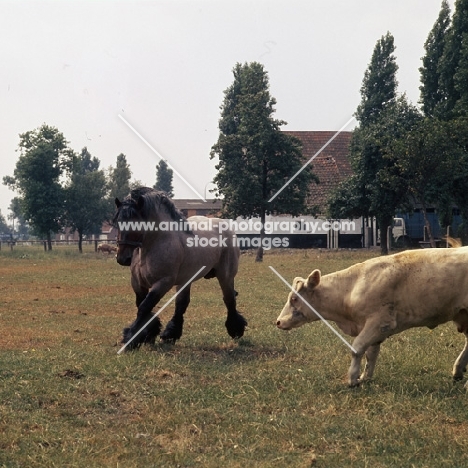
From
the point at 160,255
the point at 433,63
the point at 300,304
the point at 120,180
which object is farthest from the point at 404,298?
the point at 120,180

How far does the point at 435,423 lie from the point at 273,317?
812cm

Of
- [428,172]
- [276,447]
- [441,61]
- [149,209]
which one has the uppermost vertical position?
[441,61]

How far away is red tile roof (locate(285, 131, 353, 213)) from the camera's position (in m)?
53.2

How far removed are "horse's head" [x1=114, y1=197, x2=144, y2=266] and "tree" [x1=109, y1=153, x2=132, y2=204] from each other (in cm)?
6243

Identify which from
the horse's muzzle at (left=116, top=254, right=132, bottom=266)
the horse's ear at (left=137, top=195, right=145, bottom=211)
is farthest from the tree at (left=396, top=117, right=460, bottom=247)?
the horse's muzzle at (left=116, top=254, right=132, bottom=266)

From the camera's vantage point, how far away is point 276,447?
6117 millimetres

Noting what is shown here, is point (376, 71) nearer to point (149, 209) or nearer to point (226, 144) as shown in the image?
point (226, 144)

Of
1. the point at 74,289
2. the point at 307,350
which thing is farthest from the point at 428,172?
the point at 307,350

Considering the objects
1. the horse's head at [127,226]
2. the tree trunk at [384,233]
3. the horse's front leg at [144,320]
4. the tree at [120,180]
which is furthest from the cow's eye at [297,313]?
the tree at [120,180]

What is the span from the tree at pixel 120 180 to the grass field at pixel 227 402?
62038 millimetres

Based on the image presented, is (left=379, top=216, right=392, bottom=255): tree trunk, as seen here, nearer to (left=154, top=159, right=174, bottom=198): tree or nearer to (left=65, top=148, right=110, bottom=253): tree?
(left=65, top=148, right=110, bottom=253): tree

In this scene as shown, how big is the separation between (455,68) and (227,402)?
3850cm

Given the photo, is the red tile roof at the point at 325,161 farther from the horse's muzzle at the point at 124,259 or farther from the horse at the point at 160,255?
the horse's muzzle at the point at 124,259

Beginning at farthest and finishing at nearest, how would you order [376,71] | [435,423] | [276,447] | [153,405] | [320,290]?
[376,71] < [320,290] < [153,405] < [435,423] < [276,447]
